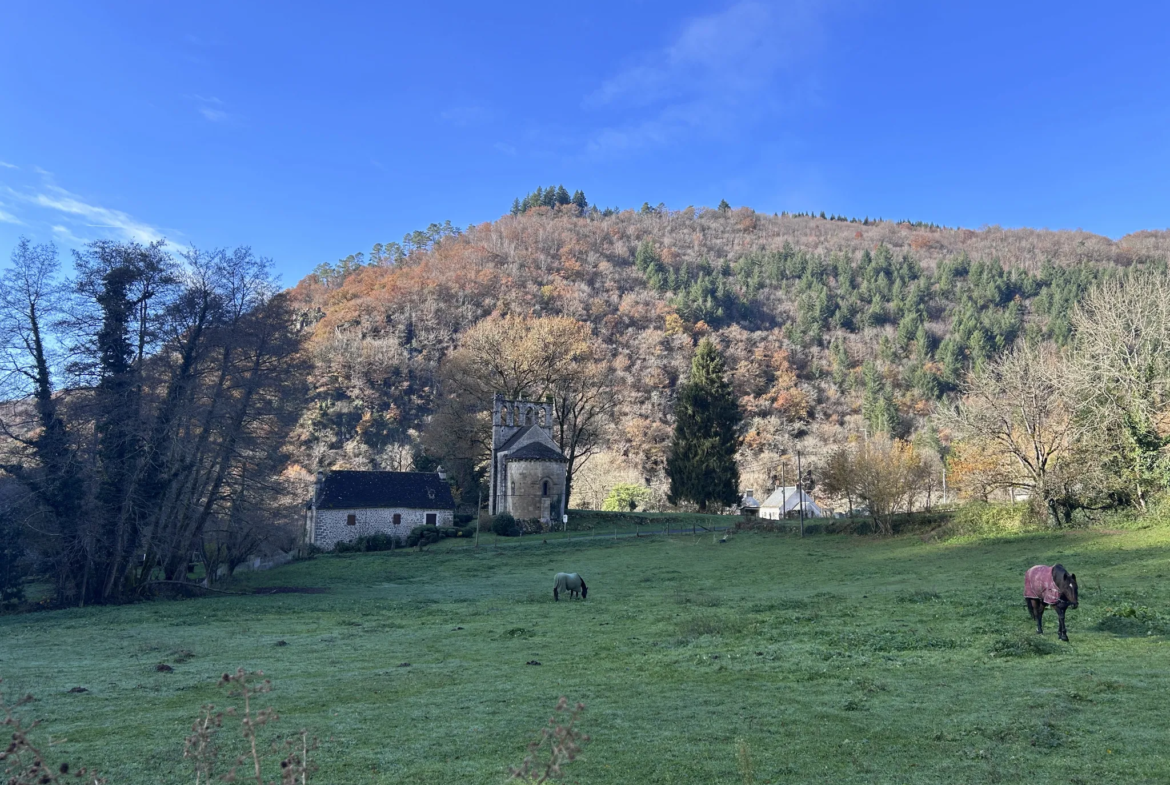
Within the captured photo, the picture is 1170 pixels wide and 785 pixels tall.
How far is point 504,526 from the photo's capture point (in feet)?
170

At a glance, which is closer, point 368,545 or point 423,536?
point 368,545

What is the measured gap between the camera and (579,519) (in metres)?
57.2

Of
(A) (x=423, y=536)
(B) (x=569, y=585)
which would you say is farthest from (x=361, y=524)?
(B) (x=569, y=585)

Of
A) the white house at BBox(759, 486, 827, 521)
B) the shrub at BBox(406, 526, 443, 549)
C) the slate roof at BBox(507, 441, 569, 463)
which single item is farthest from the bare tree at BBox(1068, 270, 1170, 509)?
the shrub at BBox(406, 526, 443, 549)

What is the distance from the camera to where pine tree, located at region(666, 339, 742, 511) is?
220ft

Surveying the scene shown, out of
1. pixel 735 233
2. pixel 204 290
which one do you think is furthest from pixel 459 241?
pixel 204 290

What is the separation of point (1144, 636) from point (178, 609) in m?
25.2

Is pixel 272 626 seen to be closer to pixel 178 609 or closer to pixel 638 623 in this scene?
pixel 178 609

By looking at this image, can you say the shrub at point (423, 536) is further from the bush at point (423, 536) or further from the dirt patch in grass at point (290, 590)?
the dirt patch in grass at point (290, 590)

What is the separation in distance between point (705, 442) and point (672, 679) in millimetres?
56346

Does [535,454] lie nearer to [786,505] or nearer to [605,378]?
[605,378]

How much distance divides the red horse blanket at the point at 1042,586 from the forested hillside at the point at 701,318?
52410 mm

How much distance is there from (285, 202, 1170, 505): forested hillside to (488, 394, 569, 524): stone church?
6.20 metres

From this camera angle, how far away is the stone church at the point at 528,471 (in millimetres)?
56406
